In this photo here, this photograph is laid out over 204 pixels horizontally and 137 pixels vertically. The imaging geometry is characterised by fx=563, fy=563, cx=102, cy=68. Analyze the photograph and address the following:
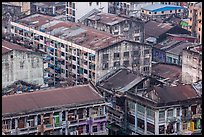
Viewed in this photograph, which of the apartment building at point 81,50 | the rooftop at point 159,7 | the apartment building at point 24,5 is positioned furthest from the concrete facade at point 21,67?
the rooftop at point 159,7

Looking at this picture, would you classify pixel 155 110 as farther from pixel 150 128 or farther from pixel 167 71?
pixel 167 71

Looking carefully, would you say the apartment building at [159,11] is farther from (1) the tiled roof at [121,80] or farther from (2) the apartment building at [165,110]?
(2) the apartment building at [165,110]

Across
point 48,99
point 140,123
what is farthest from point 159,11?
point 48,99

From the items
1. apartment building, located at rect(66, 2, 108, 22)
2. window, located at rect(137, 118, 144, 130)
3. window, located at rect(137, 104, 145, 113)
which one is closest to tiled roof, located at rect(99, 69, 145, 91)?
window, located at rect(137, 104, 145, 113)

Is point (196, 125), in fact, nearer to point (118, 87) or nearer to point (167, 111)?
point (167, 111)

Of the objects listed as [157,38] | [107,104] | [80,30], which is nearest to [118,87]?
[107,104]

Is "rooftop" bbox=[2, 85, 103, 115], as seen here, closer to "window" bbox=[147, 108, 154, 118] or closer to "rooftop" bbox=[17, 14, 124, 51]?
"window" bbox=[147, 108, 154, 118]
